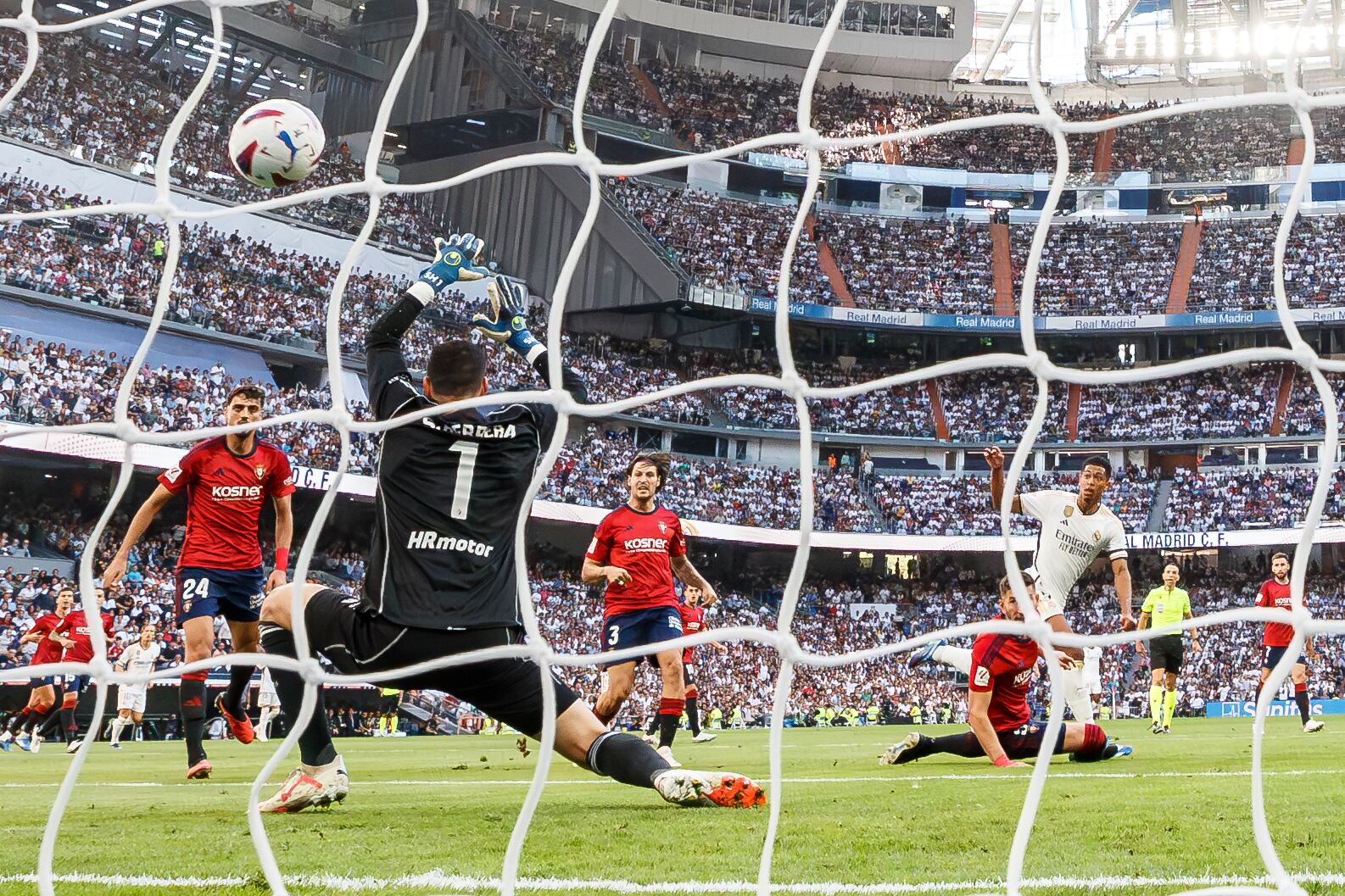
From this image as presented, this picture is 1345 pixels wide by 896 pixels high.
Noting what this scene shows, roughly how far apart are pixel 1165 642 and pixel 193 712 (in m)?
10.7

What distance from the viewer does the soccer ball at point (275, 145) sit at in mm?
5793

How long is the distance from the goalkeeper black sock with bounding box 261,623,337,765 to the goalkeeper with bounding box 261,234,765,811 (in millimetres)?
415

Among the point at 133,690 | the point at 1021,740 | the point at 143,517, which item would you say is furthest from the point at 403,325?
the point at 133,690

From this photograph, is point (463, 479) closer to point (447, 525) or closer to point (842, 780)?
point (447, 525)

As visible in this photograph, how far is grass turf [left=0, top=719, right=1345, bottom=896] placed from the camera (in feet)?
11.6

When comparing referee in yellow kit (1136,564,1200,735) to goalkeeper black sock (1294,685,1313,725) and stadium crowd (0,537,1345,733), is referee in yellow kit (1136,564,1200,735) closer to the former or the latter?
goalkeeper black sock (1294,685,1313,725)

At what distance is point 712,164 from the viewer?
4006 centimetres

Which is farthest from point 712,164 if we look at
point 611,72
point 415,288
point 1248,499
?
point 415,288

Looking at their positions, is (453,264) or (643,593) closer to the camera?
(453,264)

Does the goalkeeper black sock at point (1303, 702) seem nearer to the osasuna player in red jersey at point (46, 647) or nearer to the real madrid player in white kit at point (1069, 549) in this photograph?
the real madrid player in white kit at point (1069, 549)

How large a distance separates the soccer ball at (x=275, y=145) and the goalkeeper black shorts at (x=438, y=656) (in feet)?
7.90

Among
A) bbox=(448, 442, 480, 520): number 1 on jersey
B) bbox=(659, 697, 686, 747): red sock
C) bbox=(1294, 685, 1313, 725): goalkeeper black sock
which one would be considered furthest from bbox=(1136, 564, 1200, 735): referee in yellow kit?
bbox=(448, 442, 480, 520): number 1 on jersey

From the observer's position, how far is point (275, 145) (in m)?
5.80

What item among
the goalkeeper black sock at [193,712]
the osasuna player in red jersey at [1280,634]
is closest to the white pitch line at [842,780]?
the goalkeeper black sock at [193,712]
